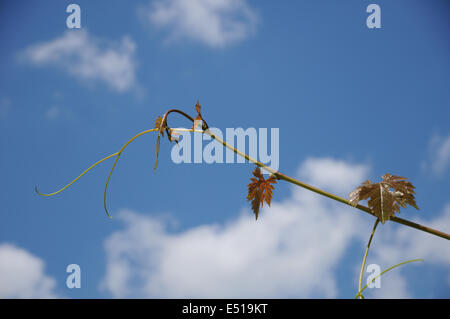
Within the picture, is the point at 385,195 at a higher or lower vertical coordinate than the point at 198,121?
lower

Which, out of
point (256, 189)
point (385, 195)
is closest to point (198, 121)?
point (256, 189)

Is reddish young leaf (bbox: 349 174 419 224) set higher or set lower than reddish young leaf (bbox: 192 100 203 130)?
lower

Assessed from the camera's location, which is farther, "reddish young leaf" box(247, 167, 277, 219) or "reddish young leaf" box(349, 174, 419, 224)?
"reddish young leaf" box(247, 167, 277, 219)

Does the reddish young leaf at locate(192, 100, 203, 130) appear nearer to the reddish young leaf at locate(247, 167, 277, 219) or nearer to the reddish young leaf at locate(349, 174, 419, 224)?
the reddish young leaf at locate(247, 167, 277, 219)

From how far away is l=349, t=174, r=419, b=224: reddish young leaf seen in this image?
0.83 m

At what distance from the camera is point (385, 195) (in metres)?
0.88

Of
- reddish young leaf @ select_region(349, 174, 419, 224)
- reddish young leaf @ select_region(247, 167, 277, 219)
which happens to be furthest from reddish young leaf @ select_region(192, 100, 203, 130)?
reddish young leaf @ select_region(349, 174, 419, 224)

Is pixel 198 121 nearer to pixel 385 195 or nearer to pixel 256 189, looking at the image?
pixel 256 189

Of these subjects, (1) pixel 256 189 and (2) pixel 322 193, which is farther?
(1) pixel 256 189
